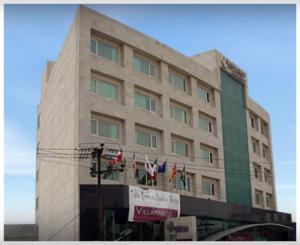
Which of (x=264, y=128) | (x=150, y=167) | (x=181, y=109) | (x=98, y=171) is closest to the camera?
(x=98, y=171)

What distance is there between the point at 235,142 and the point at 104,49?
62.9 feet

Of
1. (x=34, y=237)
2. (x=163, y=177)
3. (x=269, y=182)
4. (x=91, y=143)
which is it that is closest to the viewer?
(x=91, y=143)

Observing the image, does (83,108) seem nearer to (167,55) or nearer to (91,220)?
(91,220)

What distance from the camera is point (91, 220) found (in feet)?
96.3

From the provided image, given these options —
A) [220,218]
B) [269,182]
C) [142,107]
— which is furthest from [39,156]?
[269,182]

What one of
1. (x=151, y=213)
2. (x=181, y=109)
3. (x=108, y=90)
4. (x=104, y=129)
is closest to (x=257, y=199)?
(x=181, y=109)

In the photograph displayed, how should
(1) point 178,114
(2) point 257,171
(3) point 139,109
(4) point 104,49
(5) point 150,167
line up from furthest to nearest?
(2) point 257,171, (1) point 178,114, (3) point 139,109, (4) point 104,49, (5) point 150,167

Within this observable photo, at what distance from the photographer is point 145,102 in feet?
122

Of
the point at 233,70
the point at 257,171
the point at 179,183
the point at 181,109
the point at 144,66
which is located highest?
the point at 233,70

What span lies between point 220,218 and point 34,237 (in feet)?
53.5

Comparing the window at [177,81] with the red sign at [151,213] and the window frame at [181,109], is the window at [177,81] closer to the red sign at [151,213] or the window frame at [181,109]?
the window frame at [181,109]

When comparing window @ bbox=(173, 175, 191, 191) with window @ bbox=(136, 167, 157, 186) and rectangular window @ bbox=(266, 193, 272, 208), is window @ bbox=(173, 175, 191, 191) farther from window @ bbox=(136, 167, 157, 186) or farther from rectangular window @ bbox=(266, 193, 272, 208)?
rectangular window @ bbox=(266, 193, 272, 208)

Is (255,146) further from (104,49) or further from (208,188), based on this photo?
(104,49)

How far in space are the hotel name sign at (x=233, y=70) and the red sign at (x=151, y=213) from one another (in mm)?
19640
